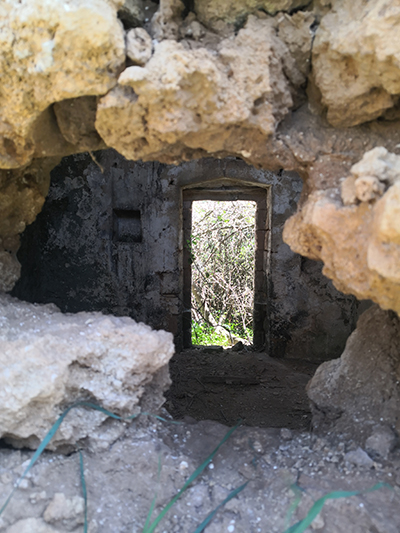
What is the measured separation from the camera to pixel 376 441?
1.80 m

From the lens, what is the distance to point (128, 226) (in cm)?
466

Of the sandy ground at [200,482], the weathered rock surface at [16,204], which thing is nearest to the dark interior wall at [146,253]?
the weathered rock surface at [16,204]

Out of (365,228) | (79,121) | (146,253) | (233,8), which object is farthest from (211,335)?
(233,8)

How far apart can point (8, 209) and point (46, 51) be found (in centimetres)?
116

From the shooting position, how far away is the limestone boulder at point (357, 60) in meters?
1.48

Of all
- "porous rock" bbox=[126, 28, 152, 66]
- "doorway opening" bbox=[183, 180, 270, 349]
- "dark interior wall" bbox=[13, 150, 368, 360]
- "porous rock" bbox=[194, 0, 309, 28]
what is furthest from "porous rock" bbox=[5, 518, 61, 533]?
"doorway opening" bbox=[183, 180, 270, 349]

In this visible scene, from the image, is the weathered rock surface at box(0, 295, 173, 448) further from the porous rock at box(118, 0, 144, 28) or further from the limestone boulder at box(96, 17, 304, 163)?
the porous rock at box(118, 0, 144, 28)

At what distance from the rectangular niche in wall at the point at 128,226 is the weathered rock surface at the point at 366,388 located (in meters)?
2.94

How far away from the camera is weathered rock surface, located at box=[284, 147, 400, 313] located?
1.36 metres

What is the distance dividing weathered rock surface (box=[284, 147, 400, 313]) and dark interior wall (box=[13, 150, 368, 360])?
293 cm

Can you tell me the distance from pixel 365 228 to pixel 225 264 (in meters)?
5.61

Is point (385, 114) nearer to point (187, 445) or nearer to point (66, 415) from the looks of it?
point (187, 445)

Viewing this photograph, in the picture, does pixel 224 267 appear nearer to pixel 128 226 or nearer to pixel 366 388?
pixel 128 226

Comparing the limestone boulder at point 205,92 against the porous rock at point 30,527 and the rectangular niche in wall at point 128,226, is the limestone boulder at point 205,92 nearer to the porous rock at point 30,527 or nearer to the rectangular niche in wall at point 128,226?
the porous rock at point 30,527
